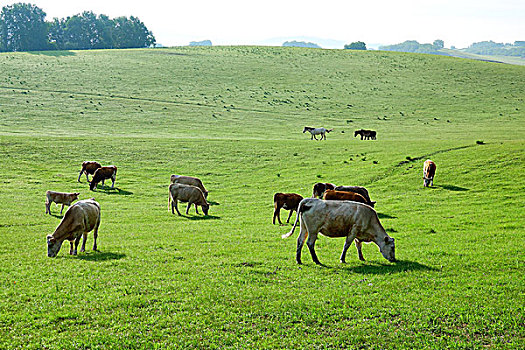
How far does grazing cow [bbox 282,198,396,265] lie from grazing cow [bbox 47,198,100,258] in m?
7.24

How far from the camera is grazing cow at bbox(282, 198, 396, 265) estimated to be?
1334cm

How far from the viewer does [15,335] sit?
868cm

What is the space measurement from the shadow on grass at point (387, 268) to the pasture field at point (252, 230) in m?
0.09

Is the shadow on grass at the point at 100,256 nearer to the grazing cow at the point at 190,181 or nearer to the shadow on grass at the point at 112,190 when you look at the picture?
the grazing cow at the point at 190,181

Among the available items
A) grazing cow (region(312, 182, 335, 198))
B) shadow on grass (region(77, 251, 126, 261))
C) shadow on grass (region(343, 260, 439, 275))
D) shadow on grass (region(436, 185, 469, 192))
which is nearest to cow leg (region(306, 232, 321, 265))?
shadow on grass (region(343, 260, 439, 275))

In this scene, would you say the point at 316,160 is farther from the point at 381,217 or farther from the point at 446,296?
the point at 446,296

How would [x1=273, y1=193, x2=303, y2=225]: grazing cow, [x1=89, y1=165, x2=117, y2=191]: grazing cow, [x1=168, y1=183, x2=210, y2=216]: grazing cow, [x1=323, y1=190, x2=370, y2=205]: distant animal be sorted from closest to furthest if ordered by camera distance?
[x1=323, y1=190, x2=370, y2=205]: distant animal < [x1=273, y1=193, x2=303, y2=225]: grazing cow < [x1=168, y1=183, x2=210, y2=216]: grazing cow < [x1=89, y1=165, x2=117, y2=191]: grazing cow

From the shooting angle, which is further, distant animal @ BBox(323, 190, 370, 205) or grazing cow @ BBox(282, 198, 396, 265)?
distant animal @ BBox(323, 190, 370, 205)

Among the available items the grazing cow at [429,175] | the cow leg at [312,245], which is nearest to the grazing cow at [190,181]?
the grazing cow at [429,175]

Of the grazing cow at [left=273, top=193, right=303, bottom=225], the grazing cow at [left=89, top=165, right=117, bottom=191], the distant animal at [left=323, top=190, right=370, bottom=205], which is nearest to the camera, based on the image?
the distant animal at [left=323, top=190, right=370, bottom=205]

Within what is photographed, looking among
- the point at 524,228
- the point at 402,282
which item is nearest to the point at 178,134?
the point at 524,228

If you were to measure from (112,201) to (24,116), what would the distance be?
3985cm

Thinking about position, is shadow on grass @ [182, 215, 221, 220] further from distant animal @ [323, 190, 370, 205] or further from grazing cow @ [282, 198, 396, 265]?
grazing cow @ [282, 198, 396, 265]

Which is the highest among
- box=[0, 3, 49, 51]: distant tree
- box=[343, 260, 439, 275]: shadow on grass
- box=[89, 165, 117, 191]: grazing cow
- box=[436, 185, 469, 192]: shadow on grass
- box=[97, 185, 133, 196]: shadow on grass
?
box=[0, 3, 49, 51]: distant tree
